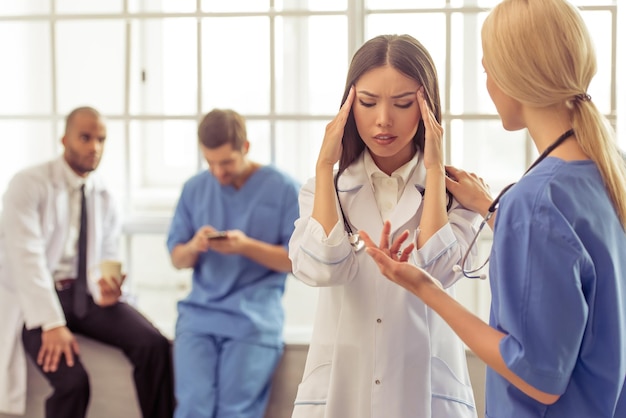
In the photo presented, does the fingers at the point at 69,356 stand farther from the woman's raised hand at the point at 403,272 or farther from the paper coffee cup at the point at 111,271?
the woman's raised hand at the point at 403,272

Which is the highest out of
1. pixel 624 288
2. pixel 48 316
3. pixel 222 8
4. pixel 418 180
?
pixel 222 8

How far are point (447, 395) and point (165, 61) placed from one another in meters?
2.81

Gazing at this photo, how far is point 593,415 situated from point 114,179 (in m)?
3.24

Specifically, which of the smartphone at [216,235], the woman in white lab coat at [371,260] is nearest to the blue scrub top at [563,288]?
the woman in white lab coat at [371,260]

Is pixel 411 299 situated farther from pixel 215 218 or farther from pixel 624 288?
pixel 215 218

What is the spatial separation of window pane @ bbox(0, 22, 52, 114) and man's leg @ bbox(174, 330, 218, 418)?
1.71 m

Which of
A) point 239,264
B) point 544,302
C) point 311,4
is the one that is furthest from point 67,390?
point 544,302

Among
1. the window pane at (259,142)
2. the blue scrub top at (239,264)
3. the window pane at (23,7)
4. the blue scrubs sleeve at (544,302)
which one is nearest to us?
the blue scrubs sleeve at (544,302)

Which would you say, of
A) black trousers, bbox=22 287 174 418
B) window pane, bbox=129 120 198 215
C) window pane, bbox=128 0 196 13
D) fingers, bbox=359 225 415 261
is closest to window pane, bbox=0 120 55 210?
window pane, bbox=129 120 198 215

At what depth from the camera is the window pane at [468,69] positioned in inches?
149

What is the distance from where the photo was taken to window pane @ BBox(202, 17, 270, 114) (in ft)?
13.9

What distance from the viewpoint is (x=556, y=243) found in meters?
1.34

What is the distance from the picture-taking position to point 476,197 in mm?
1959

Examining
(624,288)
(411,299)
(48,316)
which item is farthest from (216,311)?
(624,288)
